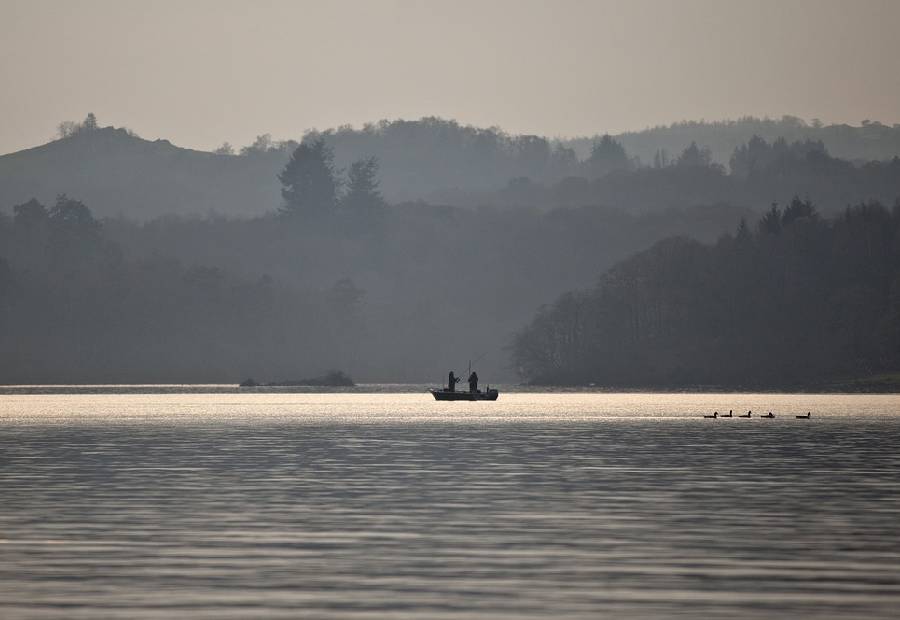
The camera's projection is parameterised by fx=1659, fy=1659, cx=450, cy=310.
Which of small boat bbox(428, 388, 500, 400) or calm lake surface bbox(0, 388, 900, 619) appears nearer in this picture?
calm lake surface bbox(0, 388, 900, 619)

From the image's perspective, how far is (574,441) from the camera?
9456cm

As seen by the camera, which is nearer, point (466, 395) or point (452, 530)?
Result: point (452, 530)

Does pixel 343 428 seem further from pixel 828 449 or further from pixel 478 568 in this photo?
pixel 478 568

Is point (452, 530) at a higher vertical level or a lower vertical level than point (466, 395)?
lower

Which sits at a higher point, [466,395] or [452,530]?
[466,395]

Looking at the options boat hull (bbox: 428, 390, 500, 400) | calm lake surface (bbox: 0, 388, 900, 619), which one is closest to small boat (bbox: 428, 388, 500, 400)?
boat hull (bbox: 428, 390, 500, 400)

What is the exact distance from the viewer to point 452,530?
45719 millimetres

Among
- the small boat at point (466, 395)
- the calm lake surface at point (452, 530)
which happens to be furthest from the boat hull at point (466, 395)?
the calm lake surface at point (452, 530)

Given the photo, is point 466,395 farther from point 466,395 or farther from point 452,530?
point 452,530

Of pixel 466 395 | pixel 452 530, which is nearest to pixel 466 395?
pixel 466 395

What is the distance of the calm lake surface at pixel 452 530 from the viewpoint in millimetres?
33750

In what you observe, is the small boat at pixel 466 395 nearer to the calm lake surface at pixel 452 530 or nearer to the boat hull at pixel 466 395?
the boat hull at pixel 466 395

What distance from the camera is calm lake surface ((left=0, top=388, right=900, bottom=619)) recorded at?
33.8 meters

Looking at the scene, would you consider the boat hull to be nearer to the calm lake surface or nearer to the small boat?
the small boat
